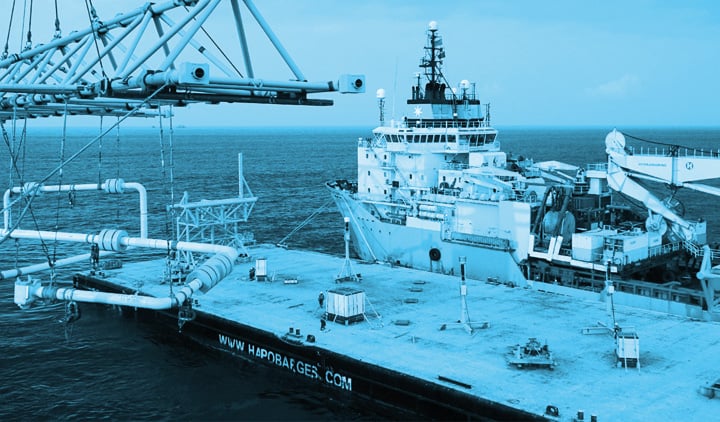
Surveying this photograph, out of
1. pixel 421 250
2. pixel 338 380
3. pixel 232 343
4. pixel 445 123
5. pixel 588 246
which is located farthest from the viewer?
pixel 445 123

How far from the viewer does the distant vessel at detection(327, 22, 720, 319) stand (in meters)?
36.2

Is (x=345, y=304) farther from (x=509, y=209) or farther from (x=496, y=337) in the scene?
(x=509, y=209)

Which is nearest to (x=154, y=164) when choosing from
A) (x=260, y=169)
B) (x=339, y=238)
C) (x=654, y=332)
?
Answer: (x=260, y=169)

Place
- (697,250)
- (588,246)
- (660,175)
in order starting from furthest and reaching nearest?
1. (697,250)
2. (588,246)
3. (660,175)

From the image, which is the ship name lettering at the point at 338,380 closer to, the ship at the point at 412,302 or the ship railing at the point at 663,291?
the ship at the point at 412,302

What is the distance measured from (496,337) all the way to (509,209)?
14.0 metres

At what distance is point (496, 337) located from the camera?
90.2ft

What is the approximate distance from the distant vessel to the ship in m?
0.20

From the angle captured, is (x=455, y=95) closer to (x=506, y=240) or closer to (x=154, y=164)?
(x=506, y=240)

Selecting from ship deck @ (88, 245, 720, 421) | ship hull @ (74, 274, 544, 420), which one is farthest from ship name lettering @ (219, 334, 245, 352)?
ship deck @ (88, 245, 720, 421)

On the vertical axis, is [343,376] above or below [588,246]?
below

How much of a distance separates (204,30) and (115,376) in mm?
16099

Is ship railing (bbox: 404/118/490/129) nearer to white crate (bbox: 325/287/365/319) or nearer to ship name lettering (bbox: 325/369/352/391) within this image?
white crate (bbox: 325/287/365/319)

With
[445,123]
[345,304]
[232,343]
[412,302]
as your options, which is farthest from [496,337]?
[445,123]
